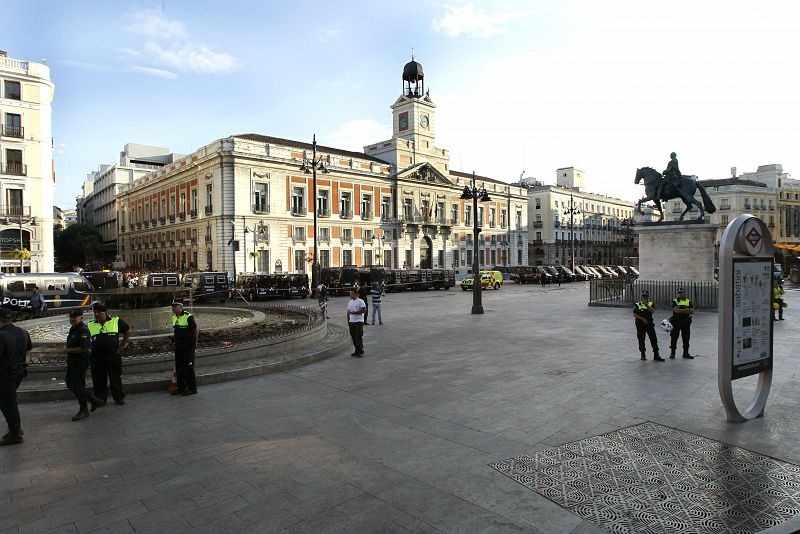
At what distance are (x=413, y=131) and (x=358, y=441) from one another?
5737 centimetres

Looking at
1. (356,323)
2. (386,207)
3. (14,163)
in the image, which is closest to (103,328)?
(356,323)

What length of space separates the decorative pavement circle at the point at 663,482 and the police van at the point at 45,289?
2081 cm

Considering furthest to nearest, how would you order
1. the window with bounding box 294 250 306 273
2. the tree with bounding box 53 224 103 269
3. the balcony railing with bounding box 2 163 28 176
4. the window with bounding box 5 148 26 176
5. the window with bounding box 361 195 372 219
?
the tree with bounding box 53 224 103 269, the window with bounding box 361 195 372 219, the window with bounding box 294 250 306 273, the window with bounding box 5 148 26 176, the balcony railing with bounding box 2 163 28 176

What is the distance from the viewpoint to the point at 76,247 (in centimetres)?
6041

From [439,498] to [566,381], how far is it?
5175 mm

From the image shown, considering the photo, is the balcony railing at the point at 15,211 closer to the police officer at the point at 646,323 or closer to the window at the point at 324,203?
the window at the point at 324,203

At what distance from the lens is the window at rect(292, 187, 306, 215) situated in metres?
46.9

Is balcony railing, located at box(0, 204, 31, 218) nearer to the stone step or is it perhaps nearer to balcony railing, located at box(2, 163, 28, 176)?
balcony railing, located at box(2, 163, 28, 176)

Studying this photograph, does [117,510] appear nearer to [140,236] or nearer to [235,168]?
[235,168]

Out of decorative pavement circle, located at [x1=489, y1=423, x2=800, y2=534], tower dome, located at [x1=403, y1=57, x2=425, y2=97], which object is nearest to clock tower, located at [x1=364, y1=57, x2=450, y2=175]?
tower dome, located at [x1=403, y1=57, x2=425, y2=97]

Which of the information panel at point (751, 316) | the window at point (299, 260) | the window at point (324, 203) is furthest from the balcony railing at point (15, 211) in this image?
the information panel at point (751, 316)

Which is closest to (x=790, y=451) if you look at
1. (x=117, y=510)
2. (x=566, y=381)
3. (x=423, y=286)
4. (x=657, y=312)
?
(x=566, y=381)

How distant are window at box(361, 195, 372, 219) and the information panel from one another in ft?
156

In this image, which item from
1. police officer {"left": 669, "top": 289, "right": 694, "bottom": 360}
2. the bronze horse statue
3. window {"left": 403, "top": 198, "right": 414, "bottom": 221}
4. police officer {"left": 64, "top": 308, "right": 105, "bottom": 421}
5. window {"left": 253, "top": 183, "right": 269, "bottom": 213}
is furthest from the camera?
window {"left": 403, "top": 198, "right": 414, "bottom": 221}
